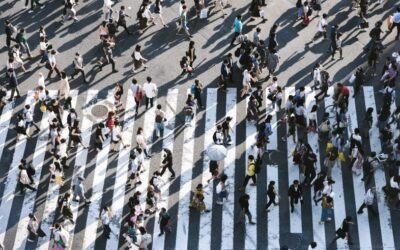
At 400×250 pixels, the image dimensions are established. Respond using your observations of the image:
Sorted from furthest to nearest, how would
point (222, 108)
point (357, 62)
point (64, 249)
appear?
point (357, 62)
point (222, 108)
point (64, 249)

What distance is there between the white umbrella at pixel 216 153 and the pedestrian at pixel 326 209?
3.84 metres

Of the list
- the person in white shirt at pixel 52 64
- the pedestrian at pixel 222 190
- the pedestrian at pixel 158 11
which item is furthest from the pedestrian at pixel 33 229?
the pedestrian at pixel 158 11

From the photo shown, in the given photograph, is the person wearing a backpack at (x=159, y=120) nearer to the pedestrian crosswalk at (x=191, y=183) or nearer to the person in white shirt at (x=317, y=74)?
the pedestrian crosswalk at (x=191, y=183)

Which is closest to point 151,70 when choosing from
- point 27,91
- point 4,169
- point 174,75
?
point 174,75

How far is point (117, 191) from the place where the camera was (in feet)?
84.0

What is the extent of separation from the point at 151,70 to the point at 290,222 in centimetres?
992

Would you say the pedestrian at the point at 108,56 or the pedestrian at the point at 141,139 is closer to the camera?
the pedestrian at the point at 141,139

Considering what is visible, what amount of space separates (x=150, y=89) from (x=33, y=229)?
7.45 metres

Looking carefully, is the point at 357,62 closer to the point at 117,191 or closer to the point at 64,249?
the point at 117,191

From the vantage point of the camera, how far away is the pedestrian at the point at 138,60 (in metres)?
29.6

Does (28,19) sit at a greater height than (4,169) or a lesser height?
greater

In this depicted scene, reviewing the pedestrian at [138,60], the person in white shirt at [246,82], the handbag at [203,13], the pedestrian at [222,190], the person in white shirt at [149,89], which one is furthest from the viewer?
the handbag at [203,13]

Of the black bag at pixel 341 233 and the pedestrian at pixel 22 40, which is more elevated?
the pedestrian at pixel 22 40

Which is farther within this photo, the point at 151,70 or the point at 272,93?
the point at 151,70
